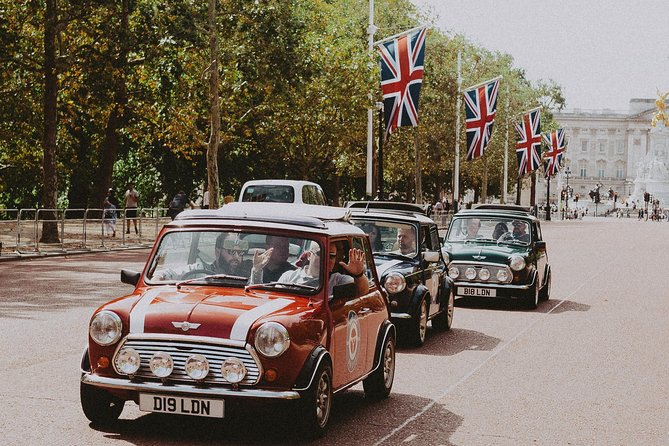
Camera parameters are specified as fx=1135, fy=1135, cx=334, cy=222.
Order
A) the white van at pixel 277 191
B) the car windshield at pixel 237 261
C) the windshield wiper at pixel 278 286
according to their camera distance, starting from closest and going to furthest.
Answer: the windshield wiper at pixel 278 286, the car windshield at pixel 237 261, the white van at pixel 277 191

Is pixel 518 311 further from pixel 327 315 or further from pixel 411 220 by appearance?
pixel 327 315

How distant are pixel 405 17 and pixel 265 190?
3106 cm

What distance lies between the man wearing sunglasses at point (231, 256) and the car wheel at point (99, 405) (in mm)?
1156

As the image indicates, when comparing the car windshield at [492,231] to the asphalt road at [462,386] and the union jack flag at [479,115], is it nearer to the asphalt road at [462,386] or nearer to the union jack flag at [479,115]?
the asphalt road at [462,386]

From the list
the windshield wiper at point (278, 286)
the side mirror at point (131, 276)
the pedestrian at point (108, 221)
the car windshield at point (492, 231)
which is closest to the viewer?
the windshield wiper at point (278, 286)

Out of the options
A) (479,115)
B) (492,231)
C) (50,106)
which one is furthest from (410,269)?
(479,115)

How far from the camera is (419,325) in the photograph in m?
13.2

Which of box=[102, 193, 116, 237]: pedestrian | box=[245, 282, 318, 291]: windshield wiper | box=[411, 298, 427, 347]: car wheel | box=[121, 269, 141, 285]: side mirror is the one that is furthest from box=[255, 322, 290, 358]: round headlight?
box=[102, 193, 116, 237]: pedestrian

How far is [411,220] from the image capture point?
563 inches

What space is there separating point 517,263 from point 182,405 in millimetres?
12021

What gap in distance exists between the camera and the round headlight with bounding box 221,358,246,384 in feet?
23.3

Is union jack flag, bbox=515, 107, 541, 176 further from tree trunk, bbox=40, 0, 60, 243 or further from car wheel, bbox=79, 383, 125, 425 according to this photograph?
car wheel, bbox=79, 383, 125, 425

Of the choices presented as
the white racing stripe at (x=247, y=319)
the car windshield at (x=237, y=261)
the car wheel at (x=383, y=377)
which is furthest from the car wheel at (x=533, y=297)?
the white racing stripe at (x=247, y=319)

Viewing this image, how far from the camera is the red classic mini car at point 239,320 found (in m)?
7.14
